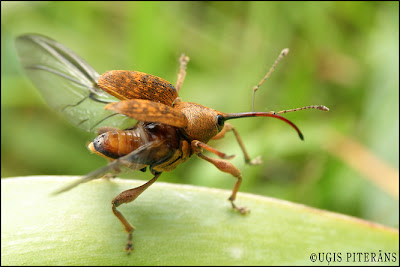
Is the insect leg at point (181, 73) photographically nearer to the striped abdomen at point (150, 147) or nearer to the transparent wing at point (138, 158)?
the striped abdomen at point (150, 147)

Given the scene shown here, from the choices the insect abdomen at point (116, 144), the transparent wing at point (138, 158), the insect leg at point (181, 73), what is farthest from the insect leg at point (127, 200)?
the insect leg at point (181, 73)

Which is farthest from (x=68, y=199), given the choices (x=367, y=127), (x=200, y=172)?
(x=367, y=127)

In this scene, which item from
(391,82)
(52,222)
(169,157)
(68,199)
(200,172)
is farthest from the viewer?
(391,82)

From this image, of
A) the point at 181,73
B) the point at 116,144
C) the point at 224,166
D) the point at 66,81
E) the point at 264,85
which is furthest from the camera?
the point at 264,85

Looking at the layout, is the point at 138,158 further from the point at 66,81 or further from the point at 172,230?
the point at 66,81

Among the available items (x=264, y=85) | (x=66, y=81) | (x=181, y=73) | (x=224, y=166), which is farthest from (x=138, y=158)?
(x=264, y=85)

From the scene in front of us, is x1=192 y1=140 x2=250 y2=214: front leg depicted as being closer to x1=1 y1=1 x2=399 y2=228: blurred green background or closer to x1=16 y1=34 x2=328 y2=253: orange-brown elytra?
x1=16 y1=34 x2=328 y2=253: orange-brown elytra

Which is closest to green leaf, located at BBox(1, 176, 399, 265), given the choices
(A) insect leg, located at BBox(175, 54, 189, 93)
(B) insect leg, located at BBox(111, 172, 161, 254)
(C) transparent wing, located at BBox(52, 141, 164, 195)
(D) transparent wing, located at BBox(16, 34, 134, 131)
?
(B) insect leg, located at BBox(111, 172, 161, 254)

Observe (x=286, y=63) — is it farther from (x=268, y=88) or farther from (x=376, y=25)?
(x=376, y=25)
